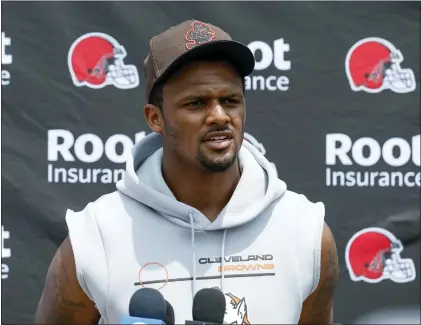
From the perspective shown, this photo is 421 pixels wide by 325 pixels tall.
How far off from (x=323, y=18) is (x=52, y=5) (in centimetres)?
108

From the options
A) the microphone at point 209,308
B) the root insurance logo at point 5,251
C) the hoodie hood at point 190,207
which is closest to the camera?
the microphone at point 209,308

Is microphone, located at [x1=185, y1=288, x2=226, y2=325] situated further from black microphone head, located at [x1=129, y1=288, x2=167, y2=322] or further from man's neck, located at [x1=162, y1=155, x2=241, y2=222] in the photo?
man's neck, located at [x1=162, y1=155, x2=241, y2=222]

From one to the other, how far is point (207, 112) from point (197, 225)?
0.27 meters

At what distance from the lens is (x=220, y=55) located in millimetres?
1717

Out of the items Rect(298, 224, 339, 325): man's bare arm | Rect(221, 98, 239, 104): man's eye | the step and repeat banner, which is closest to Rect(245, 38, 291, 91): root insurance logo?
the step and repeat banner

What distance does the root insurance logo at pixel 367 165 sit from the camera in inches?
128

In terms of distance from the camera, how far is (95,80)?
3266mm

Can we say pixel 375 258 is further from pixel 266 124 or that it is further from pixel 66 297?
pixel 66 297

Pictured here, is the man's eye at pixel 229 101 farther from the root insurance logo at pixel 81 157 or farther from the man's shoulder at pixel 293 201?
the root insurance logo at pixel 81 157

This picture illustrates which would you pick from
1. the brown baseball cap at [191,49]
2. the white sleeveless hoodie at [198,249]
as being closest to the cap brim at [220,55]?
the brown baseball cap at [191,49]

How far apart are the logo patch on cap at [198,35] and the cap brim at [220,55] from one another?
0.06 feet

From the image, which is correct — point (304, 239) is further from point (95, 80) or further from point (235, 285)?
point (95, 80)

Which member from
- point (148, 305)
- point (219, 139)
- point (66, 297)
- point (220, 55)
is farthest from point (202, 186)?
point (148, 305)

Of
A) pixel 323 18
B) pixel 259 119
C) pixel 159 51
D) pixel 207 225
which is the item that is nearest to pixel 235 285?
pixel 207 225
